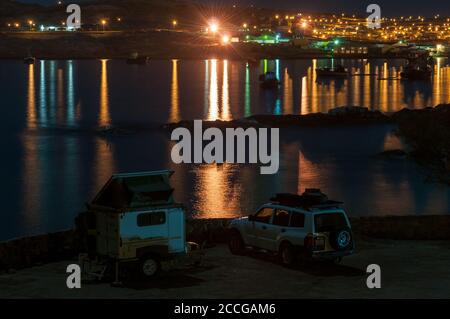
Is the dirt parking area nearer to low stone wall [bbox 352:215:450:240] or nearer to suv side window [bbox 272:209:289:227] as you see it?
suv side window [bbox 272:209:289:227]

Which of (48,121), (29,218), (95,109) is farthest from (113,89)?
(29,218)

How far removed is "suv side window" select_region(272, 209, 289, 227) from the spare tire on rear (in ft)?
2.37

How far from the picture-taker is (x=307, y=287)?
440 inches

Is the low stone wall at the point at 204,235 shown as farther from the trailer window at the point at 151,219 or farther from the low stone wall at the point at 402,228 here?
the trailer window at the point at 151,219

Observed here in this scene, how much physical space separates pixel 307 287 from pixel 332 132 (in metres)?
36.5

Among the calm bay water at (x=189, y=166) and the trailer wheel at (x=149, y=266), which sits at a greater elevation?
the calm bay water at (x=189, y=166)

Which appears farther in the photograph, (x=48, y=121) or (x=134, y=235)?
(x=48, y=121)

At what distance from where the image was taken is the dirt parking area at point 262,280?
10870 mm

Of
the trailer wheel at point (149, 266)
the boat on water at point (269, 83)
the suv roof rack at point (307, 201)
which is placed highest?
the boat on water at point (269, 83)

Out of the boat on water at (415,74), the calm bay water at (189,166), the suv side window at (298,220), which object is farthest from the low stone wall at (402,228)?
the boat on water at (415,74)

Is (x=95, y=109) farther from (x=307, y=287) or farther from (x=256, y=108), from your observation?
(x=307, y=287)

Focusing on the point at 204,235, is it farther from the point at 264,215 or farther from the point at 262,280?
the point at 262,280

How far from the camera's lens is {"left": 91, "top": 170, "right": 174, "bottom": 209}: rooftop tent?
37.2 ft

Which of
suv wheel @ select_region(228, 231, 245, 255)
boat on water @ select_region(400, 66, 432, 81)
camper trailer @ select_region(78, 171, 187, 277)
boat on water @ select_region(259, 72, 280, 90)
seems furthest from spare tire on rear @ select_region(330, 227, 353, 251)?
boat on water @ select_region(400, 66, 432, 81)
